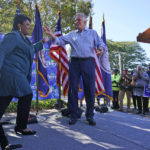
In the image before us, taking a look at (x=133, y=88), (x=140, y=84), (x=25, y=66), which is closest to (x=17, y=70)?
(x=25, y=66)

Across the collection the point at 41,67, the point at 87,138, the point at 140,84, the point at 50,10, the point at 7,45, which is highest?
the point at 50,10

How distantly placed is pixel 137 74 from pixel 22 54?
5.40 m

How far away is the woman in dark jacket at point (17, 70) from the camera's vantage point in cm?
232

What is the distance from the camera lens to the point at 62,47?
490cm

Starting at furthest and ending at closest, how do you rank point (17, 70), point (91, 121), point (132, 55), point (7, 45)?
point (132, 55) → point (91, 121) → point (17, 70) → point (7, 45)

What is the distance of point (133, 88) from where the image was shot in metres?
7.30

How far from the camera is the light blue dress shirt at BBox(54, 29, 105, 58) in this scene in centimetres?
354

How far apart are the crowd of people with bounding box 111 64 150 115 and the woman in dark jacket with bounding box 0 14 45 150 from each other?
5.20m

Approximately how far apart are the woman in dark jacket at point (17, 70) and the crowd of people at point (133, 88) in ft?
17.1

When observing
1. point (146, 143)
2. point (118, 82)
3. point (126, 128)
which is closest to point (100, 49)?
point (126, 128)

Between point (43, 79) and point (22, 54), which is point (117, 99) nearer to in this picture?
point (43, 79)

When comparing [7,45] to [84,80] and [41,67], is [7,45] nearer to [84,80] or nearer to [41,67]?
[84,80]

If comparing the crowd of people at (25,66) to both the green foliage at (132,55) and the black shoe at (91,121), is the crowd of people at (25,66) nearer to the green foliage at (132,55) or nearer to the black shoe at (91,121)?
the black shoe at (91,121)

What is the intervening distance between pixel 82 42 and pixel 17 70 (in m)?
1.57
